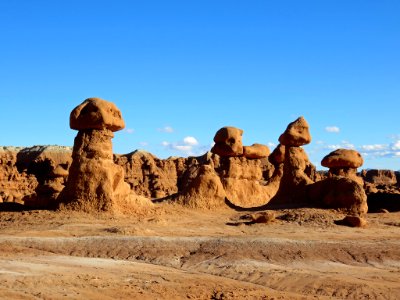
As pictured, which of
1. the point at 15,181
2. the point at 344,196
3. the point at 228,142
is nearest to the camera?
the point at 344,196

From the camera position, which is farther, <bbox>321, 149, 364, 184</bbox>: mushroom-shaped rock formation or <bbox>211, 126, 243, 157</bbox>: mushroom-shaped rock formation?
<bbox>321, 149, 364, 184</bbox>: mushroom-shaped rock formation

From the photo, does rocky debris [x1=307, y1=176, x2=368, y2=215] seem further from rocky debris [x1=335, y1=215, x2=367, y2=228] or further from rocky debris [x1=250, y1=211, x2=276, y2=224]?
rocky debris [x1=250, y1=211, x2=276, y2=224]

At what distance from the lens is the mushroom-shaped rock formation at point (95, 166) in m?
19.3

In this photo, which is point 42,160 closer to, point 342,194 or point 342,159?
point 342,159

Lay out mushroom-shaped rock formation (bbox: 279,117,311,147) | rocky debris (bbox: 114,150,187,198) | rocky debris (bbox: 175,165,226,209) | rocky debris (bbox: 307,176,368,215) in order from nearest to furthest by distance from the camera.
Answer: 1. rocky debris (bbox: 307,176,368,215)
2. rocky debris (bbox: 175,165,226,209)
3. mushroom-shaped rock formation (bbox: 279,117,311,147)
4. rocky debris (bbox: 114,150,187,198)

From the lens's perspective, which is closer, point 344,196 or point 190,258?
point 190,258

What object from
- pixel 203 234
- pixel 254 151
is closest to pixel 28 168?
pixel 254 151

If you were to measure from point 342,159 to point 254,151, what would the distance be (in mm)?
4744

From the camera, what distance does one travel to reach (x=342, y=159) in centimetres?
3052

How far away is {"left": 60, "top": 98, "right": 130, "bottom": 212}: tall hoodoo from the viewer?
63.2ft

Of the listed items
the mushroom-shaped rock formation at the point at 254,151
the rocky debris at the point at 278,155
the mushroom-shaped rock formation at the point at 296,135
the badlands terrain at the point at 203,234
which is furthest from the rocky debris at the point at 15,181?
the mushroom-shaped rock formation at the point at 296,135

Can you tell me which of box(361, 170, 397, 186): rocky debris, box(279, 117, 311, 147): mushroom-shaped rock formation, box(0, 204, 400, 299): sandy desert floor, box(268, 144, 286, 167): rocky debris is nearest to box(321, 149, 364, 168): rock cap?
box(268, 144, 286, 167): rocky debris

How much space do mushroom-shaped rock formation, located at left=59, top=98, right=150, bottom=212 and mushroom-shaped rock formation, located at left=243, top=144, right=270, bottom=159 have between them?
39.1 feet

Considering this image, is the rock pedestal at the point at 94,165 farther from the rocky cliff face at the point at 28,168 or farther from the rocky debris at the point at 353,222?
the rocky cliff face at the point at 28,168
